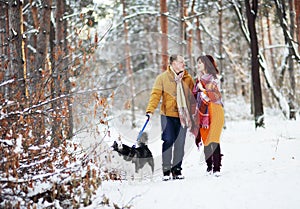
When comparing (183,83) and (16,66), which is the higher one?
(16,66)

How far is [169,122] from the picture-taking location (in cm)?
595

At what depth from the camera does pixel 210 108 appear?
19.2ft

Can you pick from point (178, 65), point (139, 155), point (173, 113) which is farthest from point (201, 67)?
point (139, 155)

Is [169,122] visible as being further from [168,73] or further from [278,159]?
[278,159]

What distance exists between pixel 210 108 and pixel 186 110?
0.34 meters

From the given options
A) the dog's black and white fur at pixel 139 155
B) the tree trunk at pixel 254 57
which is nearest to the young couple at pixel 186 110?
the dog's black and white fur at pixel 139 155

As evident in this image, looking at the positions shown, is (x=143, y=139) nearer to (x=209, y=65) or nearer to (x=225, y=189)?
(x=209, y=65)

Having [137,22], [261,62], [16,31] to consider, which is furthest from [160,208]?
[137,22]

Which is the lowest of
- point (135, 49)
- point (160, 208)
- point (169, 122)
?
point (160, 208)

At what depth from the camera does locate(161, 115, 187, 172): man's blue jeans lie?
5941 millimetres

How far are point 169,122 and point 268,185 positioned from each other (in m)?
1.67

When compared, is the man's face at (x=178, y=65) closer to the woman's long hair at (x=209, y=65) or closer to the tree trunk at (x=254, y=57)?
the woman's long hair at (x=209, y=65)

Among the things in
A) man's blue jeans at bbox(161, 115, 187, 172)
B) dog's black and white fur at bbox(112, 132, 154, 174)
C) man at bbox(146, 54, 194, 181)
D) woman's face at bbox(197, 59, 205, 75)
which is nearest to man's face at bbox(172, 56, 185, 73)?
man at bbox(146, 54, 194, 181)

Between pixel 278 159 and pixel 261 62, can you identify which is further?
pixel 261 62
